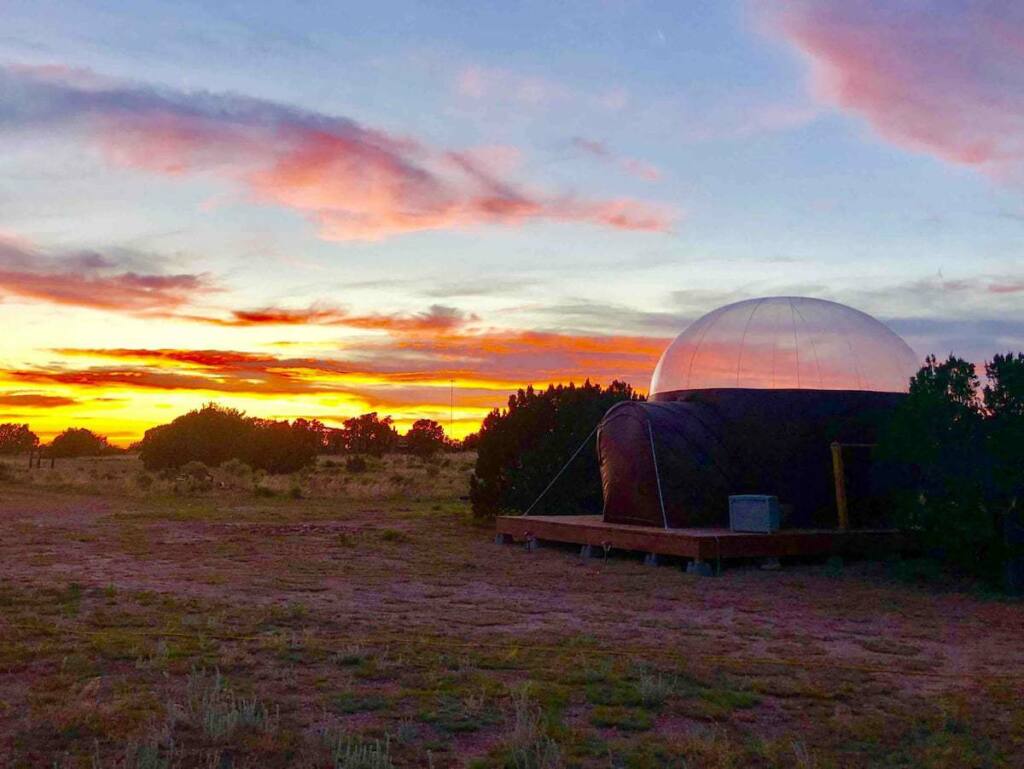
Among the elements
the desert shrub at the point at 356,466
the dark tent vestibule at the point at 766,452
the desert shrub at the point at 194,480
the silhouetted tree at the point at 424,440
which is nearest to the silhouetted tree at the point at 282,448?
the desert shrub at the point at 356,466

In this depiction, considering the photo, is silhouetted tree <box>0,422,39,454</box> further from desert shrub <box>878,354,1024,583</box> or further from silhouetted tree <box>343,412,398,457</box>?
desert shrub <box>878,354,1024,583</box>

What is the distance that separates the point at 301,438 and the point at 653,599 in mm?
43844

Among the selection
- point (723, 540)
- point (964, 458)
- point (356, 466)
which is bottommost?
point (723, 540)

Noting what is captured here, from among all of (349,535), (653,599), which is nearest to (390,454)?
(349,535)

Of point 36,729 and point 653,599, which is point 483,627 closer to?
point 653,599

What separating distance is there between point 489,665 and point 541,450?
13.9 meters

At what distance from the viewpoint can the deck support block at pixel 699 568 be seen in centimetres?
1364

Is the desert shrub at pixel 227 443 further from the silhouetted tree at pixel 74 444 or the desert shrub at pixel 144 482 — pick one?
the silhouetted tree at pixel 74 444

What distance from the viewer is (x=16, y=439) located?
9412 centimetres

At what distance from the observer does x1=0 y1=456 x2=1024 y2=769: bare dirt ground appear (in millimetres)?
5590

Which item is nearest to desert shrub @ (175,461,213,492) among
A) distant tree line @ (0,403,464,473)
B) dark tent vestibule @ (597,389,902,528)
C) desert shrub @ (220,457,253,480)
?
desert shrub @ (220,457,253,480)

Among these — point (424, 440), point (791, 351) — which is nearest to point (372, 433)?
point (424, 440)

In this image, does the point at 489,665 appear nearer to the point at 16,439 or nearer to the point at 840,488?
the point at 840,488

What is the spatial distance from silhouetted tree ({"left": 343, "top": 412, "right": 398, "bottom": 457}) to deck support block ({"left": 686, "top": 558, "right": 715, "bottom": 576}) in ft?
214
